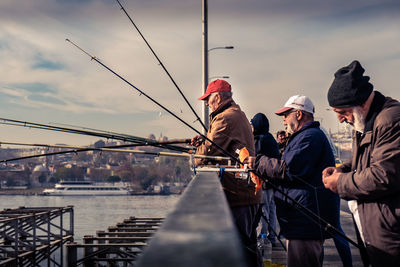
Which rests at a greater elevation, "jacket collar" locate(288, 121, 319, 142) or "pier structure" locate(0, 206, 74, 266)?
"jacket collar" locate(288, 121, 319, 142)

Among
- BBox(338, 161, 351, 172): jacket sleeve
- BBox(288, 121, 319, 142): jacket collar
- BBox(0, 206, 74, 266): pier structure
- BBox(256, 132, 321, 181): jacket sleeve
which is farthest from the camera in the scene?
BBox(0, 206, 74, 266): pier structure

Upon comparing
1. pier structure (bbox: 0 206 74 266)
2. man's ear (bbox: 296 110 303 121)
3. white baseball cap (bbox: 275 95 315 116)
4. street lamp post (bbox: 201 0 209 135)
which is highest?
street lamp post (bbox: 201 0 209 135)

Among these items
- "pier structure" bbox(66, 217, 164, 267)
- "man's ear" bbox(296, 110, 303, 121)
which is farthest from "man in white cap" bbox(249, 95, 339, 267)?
"pier structure" bbox(66, 217, 164, 267)

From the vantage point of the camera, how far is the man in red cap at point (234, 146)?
4422mm

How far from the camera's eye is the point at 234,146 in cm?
461

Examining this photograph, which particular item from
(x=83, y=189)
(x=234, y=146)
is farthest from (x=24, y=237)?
(x=83, y=189)

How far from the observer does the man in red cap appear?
14.5 ft

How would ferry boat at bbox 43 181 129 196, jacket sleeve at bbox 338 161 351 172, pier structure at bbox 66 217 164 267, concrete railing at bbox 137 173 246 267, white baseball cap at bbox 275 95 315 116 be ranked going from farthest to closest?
ferry boat at bbox 43 181 129 196, pier structure at bbox 66 217 164 267, white baseball cap at bbox 275 95 315 116, jacket sleeve at bbox 338 161 351 172, concrete railing at bbox 137 173 246 267

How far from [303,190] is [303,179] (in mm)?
90

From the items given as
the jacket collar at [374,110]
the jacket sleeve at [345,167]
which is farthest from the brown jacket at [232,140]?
the jacket collar at [374,110]

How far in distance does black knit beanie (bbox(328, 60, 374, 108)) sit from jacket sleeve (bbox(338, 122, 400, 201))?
0.83ft

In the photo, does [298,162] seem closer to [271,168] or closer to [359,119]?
[271,168]

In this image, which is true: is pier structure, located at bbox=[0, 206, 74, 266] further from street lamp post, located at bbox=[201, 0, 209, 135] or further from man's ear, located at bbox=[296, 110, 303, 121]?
man's ear, located at bbox=[296, 110, 303, 121]

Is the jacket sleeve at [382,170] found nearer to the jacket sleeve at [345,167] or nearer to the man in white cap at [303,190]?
the jacket sleeve at [345,167]
